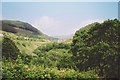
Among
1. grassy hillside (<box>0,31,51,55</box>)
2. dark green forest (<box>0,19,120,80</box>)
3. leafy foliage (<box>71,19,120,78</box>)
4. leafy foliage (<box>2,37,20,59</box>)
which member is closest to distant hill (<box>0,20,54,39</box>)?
grassy hillside (<box>0,31,51,55</box>)

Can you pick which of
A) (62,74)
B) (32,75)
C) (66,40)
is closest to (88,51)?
(62,74)

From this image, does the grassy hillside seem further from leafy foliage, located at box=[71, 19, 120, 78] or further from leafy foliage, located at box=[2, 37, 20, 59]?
leafy foliage, located at box=[71, 19, 120, 78]

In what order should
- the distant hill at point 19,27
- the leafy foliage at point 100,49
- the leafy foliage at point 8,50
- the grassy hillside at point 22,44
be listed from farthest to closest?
the distant hill at point 19,27, the grassy hillside at point 22,44, the leafy foliage at point 8,50, the leafy foliage at point 100,49

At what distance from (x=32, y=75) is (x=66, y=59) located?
413 cm

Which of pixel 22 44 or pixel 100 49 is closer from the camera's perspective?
pixel 100 49

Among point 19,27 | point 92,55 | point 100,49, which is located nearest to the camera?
point 100,49

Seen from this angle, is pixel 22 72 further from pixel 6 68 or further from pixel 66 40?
pixel 66 40

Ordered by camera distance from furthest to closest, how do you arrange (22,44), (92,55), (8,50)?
A: (22,44) → (8,50) → (92,55)

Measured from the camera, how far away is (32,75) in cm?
1073

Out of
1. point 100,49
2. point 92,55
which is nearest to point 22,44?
point 92,55

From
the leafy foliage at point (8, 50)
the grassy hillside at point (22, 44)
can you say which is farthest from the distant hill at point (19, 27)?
the leafy foliage at point (8, 50)

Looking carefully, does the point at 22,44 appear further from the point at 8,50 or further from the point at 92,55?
the point at 92,55

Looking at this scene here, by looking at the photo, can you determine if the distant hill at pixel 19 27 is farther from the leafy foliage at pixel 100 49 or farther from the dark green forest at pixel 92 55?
the leafy foliage at pixel 100 49

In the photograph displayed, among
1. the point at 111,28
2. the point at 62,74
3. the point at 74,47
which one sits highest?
the point at 111,28
